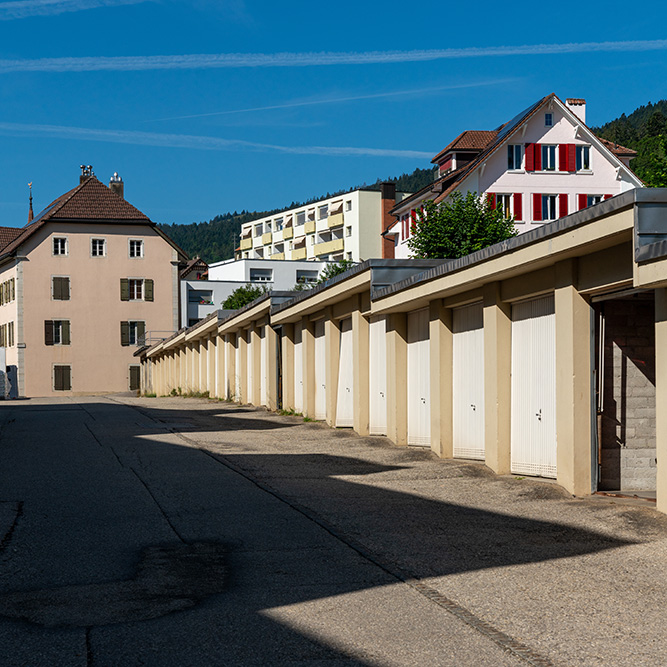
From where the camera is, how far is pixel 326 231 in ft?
364

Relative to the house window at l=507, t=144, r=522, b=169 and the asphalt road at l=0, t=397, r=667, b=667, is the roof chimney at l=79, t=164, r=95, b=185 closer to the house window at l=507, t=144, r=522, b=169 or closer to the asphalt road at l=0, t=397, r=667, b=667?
the house window at l=507, t=144, r=522, b=169

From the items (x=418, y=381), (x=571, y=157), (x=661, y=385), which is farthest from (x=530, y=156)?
(x=661, y=385)

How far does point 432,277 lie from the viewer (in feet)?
49.2

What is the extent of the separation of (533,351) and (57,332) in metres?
52.9

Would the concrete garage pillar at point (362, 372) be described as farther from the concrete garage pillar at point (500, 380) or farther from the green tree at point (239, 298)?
the green tree at point (239, 298)

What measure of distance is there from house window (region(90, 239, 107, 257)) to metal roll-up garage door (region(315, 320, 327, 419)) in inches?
1625

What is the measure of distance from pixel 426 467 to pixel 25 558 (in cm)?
754

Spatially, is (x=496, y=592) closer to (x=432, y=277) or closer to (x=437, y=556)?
(x=437, y=556)

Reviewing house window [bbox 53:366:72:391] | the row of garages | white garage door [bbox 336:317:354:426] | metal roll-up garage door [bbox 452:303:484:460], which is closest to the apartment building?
house window [bbox 53:366:72:391]

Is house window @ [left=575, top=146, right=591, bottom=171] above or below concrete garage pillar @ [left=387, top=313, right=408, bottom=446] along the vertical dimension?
above

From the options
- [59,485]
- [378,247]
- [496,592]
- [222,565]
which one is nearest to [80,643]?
[222,565]

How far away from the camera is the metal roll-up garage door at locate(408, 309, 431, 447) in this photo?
1686 centimetres

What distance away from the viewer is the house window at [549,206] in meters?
54.1

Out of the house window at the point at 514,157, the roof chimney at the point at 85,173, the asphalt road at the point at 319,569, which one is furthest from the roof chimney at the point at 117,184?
the asphalt road at the point at 319,569
